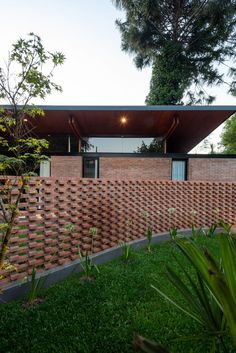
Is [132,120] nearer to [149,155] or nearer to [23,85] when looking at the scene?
[149,155]

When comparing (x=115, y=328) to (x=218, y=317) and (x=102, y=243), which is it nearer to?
(x=218, y=317)

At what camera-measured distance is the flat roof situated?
971cm

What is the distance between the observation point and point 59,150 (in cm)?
1209

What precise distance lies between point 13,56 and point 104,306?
3176 mm

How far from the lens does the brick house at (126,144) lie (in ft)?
34.0

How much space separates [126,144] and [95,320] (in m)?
9.86

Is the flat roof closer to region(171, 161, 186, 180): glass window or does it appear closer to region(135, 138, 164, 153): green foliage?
region(135, 138, 164, 153): green foliage

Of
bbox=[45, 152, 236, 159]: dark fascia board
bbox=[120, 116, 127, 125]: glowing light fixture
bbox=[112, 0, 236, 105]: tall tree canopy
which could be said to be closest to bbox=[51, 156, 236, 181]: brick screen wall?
bbox=[45, 152, 236, 159]: dark fascia board

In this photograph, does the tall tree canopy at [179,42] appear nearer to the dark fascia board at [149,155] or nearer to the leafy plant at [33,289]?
the dark fascia board at [149,155]

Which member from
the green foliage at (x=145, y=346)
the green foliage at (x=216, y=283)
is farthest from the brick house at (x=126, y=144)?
the green foliage at (x=145, y=346)

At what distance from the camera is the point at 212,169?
1112 cm

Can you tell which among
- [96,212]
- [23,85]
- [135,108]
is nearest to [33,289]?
[96,212]

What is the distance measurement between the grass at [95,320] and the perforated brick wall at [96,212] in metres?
0.60

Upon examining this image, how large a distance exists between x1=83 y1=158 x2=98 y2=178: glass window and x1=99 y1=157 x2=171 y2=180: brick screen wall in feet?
1.31
